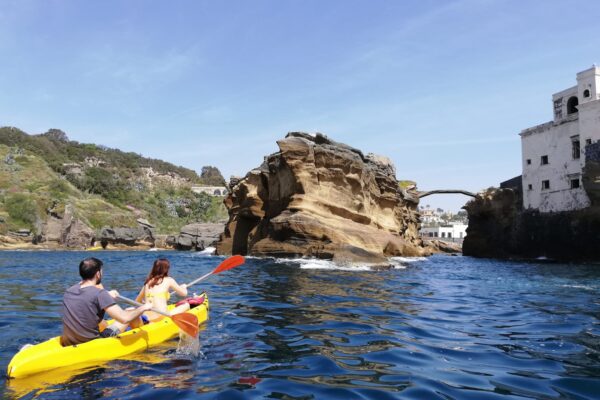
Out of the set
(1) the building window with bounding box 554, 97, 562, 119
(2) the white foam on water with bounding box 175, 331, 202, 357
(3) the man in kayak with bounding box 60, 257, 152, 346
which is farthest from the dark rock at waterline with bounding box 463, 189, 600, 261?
(3) the man in kayak with bounding box 60, 257, 152, 346

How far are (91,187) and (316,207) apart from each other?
65400 millimetres

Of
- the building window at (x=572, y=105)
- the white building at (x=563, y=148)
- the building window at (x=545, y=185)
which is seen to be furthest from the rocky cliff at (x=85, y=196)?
the building window at (x=572, y=105)

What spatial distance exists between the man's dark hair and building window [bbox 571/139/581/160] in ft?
129

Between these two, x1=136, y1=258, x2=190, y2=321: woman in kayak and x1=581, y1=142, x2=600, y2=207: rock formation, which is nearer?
x1=136, y1=258, x2=190, y2=321: woman in kayak

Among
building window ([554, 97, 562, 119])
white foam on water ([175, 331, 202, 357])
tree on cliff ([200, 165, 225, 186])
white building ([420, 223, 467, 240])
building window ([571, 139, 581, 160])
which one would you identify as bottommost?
white foam on water ([175, 331, 202, 357])

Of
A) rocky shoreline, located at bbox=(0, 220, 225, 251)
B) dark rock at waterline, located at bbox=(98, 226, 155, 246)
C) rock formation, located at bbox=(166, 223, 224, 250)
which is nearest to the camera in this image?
rocky shoreline, located at bbox=(0, 220, 225, 251)

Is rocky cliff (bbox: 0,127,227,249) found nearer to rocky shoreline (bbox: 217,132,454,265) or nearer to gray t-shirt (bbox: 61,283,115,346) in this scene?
rocky shoreline (bbox: 217,132,454,265)

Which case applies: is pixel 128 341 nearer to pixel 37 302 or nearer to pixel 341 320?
pixel 341 320

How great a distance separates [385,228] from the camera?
32594 mm

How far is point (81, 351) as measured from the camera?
5949mm

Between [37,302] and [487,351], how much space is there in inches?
398

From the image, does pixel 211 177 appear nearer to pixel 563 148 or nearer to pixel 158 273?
pixel 563 148

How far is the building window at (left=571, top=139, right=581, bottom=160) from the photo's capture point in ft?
120

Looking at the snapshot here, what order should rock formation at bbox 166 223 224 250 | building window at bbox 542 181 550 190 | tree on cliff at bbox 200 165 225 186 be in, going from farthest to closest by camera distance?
tree on cliff at bbox 200 165 225 186 → rock formation at bbox 166 223 224 250 → building window at bbox 542 181 550 190
